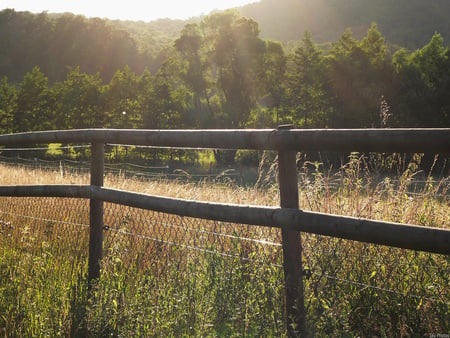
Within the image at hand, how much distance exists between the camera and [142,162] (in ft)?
167

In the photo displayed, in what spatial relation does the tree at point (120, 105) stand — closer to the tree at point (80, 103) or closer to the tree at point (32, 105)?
the tree at point (80, 103)

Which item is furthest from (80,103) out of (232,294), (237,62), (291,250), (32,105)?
(291,250)

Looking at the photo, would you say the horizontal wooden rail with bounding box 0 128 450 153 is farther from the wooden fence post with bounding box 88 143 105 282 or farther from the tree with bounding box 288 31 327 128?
the tree with bounding box 288 31 327 128

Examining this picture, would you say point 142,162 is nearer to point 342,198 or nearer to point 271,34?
point 342,198

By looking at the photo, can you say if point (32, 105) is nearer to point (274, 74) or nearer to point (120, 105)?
point (120, 105)

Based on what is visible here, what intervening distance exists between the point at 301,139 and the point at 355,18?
198 metres

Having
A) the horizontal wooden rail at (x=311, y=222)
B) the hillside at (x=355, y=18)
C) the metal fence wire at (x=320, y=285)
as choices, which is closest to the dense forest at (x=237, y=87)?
the metal fence wire at (x=320, y=285)

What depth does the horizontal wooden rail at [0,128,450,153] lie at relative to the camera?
6.55 ft

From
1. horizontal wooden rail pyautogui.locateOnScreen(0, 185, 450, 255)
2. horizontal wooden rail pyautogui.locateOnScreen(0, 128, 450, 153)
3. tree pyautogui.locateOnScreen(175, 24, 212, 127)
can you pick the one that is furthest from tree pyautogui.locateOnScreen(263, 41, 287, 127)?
horizontal wooden rail pyautogui.locateOnScreen(0, 185, 450, 255)

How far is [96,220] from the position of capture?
3.74 m

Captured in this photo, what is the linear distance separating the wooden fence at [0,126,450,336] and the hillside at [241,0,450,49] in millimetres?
149383

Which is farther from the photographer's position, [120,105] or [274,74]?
[120,105]

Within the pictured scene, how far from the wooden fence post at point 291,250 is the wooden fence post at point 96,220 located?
1.77 m

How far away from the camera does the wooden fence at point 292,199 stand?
199cm
